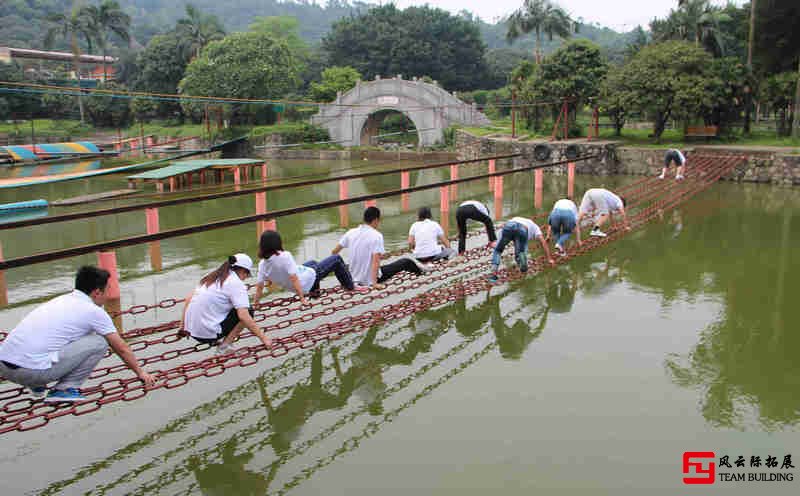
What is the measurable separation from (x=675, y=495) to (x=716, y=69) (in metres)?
22.2

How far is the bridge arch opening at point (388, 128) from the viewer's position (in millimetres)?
37216

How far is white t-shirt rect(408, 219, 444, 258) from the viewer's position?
8.05m

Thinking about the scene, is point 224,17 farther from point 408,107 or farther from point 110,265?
point 110,265

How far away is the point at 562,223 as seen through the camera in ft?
31.4

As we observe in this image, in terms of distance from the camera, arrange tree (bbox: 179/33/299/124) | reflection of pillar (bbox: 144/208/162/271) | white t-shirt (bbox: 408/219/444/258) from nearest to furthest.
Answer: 1. white t-shirt (bbox: 408/219/444/258)
2. reflection of pillar (bbox: 144/208/162/271)
3. tree (bbox: 179/33/299/124)

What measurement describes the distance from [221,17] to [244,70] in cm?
7541

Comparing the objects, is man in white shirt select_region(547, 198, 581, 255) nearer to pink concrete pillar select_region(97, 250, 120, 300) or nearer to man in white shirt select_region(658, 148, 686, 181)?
pink concrete pillar select_region(97, 250, 120, 300)

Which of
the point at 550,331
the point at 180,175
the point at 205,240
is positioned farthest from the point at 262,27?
the point at 550,331

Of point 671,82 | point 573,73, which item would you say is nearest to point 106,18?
point 573,73

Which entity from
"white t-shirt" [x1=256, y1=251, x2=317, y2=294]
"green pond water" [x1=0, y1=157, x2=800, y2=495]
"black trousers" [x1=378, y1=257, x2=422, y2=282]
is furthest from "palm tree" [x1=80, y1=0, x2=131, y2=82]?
"white t-shirt" [x1=256, y1=251, x2=317, y2=294]

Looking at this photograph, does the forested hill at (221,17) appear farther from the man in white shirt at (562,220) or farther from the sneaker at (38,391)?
the sneaker at (38,391)

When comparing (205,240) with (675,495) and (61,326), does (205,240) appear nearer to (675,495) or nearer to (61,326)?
(61,326)

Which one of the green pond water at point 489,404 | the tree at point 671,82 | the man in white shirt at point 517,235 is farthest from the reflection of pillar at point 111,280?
the tree at point 671,82

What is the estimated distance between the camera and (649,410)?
204 inches
